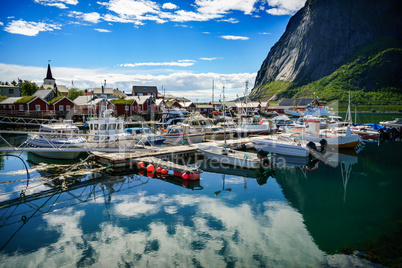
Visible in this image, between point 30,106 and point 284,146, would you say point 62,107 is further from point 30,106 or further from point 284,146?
point 284,146

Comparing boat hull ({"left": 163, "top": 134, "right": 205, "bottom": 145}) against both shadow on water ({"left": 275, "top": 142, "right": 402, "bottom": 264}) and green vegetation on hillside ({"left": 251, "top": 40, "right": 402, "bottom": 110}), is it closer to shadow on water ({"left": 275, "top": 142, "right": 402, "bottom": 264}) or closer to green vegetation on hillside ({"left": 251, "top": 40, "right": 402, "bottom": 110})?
shadow on water ({"left": 275, "top": 142, "right": 402, "bottom": 264})

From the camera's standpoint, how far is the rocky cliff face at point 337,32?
169 meters

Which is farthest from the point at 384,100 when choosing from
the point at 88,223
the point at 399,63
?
the point at 88,223

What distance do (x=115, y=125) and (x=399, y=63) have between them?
16053 centimetres

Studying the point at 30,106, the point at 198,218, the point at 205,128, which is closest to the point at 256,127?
the point at 205,128

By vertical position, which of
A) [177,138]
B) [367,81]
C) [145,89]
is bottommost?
[177,138]

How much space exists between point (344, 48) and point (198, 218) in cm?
19404

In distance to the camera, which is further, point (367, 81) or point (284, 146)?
point (367, 81)

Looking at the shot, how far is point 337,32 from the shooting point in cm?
17688

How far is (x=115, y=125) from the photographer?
982 inches

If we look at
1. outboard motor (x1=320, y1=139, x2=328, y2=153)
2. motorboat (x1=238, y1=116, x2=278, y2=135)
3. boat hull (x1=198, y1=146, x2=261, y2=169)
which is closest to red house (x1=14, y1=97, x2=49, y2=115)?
motorboat (x1=238, y1=116, x2=278, y2=135)

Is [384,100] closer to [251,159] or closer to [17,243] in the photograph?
[251,159]

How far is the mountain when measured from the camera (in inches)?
5541

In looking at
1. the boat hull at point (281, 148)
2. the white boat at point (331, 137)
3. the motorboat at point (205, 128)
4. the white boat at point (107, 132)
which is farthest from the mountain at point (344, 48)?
the white boat at point (107, 132)
